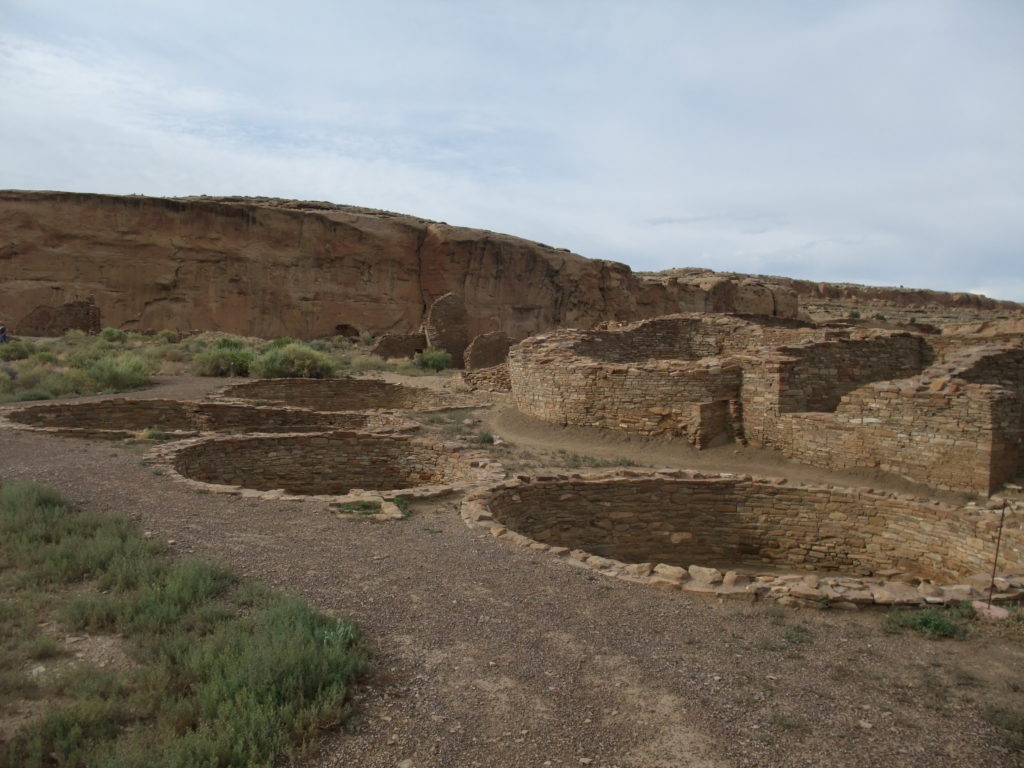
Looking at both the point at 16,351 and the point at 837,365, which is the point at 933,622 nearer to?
the point at 837,365

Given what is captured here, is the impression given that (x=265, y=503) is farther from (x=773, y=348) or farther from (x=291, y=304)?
(x=291, y=304)

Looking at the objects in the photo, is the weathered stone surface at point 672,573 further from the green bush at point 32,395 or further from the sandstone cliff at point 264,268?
the sandstone cliff at point 264,268

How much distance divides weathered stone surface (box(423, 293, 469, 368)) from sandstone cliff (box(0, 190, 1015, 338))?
5.77m

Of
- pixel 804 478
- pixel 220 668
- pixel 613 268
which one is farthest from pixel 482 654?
pixel 613 268

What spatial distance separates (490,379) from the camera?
17.8 meters

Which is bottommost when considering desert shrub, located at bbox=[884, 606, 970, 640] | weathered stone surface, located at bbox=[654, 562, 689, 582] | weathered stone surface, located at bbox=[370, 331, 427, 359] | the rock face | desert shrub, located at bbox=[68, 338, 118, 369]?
weathered stone surface, located at bbox=[654, 562, 689, 582]

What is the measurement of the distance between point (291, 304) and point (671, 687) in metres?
33.6

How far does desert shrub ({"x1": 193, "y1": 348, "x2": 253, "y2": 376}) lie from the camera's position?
19547 millimetres

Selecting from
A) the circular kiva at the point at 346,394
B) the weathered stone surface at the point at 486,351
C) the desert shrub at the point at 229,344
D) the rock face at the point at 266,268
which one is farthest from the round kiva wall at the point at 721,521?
the rock face at the point at 266,268

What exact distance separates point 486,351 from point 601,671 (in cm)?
1804

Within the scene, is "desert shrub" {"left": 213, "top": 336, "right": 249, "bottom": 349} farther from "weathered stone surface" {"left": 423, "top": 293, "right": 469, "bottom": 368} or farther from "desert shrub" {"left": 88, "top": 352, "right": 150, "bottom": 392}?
"desert shrub" {"left": 88, "top": 352, "right": 150, "bottom": 392}

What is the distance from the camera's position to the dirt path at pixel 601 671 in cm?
305

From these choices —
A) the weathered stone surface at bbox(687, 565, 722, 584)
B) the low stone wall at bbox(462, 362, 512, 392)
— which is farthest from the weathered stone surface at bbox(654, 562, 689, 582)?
the low stone wall at bbox(462, 362, 512, 392)

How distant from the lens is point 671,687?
3.58m
